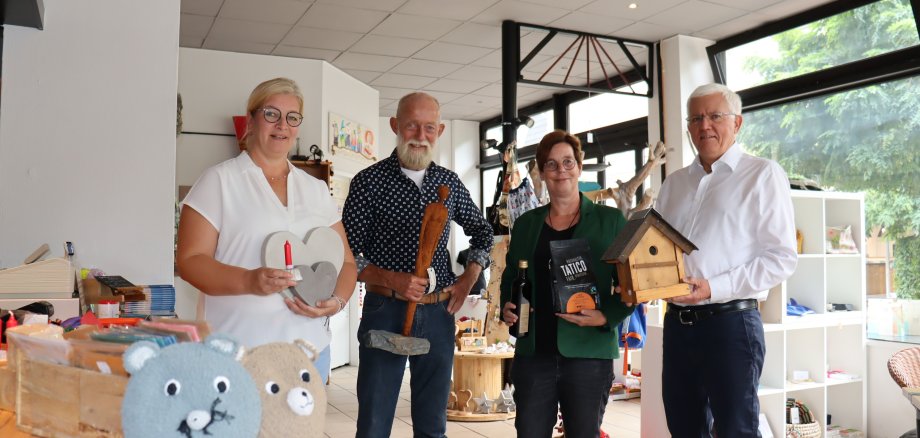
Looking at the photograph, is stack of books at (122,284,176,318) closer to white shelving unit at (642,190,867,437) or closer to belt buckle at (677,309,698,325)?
belt buckle at (677,309,698,325)

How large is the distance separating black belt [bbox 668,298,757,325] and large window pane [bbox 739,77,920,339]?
345 cm

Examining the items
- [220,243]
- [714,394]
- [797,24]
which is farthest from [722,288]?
[797,24]

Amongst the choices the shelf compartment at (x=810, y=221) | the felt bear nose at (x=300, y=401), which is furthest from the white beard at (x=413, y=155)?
the shelf compartment at (x=810, y=221)

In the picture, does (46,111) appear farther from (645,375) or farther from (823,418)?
(823,418)

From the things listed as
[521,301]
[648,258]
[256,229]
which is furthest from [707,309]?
[256,229]

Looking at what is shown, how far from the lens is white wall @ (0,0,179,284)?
2.95 m

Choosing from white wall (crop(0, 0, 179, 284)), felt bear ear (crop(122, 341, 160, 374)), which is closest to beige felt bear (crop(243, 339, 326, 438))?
felt bear ear (crop(122, 341, 160, 374))

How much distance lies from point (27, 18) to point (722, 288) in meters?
2.69

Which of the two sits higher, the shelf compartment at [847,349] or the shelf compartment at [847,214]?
the shelf compartment at [847,214]

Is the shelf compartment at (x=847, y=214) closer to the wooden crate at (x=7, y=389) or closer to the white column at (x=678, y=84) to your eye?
the white column at (x=678, y=84)

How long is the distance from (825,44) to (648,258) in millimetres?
4860

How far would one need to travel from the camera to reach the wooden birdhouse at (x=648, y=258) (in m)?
2.38

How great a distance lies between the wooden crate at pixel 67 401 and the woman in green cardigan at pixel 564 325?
1.63 m

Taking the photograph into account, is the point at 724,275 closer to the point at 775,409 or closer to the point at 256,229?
the point at 256,229
